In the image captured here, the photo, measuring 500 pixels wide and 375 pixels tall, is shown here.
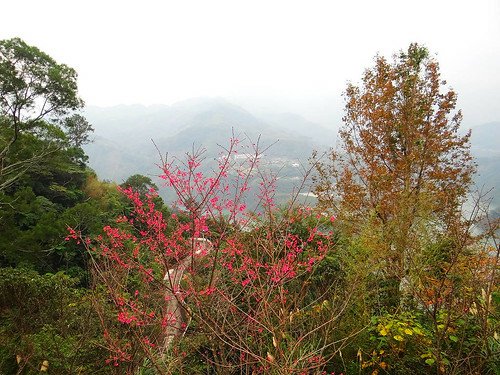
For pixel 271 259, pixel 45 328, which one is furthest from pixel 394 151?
pixel 45 328

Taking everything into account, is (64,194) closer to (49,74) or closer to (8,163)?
(8,163)

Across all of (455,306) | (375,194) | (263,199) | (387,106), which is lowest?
(455,306)

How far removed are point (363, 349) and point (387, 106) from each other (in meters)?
5.98

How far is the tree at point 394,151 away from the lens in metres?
7.28

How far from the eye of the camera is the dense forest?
3.22 metres

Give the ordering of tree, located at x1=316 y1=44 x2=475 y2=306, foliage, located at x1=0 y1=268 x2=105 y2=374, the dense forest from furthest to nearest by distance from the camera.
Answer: tree, located at x1=316 y1=44 x2=475 y2=306, foliage, located at x1=0 y1=268 x2=105 y2=374, the dense forest

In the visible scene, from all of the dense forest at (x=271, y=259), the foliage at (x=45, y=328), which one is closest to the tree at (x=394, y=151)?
the dense forest at (x=271, y=259)

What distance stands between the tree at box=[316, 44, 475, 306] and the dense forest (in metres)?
0.04

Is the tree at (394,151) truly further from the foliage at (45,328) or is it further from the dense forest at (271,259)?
the foliage at (45,328)

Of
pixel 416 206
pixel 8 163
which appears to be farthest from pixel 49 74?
pixel 416 206

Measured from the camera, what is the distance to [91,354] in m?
5.08

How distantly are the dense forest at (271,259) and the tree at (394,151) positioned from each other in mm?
42

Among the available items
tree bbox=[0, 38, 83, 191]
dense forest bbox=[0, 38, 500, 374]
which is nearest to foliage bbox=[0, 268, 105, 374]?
dense forest bbox=[0, 38, 500, 374]

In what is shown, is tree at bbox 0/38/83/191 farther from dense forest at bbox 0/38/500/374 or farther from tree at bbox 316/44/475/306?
tree at bbox 316/44/475/306
